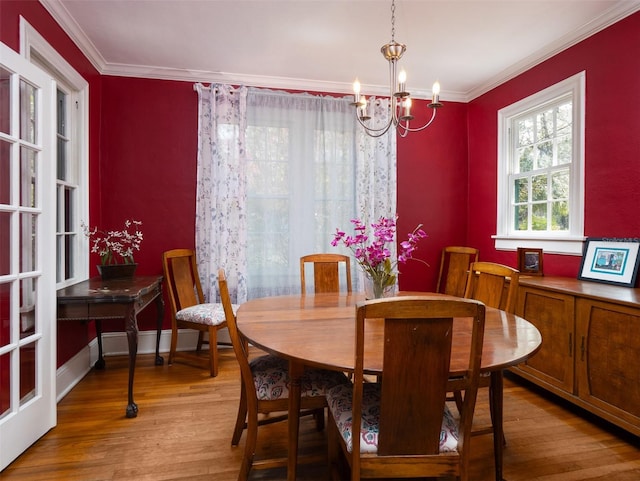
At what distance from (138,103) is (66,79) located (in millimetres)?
736

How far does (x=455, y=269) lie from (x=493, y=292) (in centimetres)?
183

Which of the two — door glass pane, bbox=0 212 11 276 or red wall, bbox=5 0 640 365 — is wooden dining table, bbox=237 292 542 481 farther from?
red wall, bbox=5 0 640 365

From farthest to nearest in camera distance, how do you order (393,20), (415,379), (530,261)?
(530,261) < (393,20) < (415,379)

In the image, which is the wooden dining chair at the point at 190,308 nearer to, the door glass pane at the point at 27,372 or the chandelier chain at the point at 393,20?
the door glass pane at the point at 27,372

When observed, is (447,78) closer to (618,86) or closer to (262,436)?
(618,86)

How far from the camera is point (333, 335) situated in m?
1.52

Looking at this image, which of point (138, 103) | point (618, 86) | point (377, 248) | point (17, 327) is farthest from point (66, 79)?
point (618, 86)

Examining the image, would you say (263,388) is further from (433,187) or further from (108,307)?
(433,187)

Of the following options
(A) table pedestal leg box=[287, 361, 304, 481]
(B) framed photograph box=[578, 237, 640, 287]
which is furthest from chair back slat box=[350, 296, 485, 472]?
(B) framed photograph box=[578, 237, 640, 287]

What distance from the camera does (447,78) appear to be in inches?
144

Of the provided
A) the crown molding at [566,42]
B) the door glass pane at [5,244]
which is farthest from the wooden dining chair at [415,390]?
the crown molding at [566,42]

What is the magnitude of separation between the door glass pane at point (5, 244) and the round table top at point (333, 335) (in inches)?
46.7

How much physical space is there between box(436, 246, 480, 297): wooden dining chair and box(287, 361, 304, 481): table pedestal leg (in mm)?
2631

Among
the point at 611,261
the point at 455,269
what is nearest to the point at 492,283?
the point at 611,261
